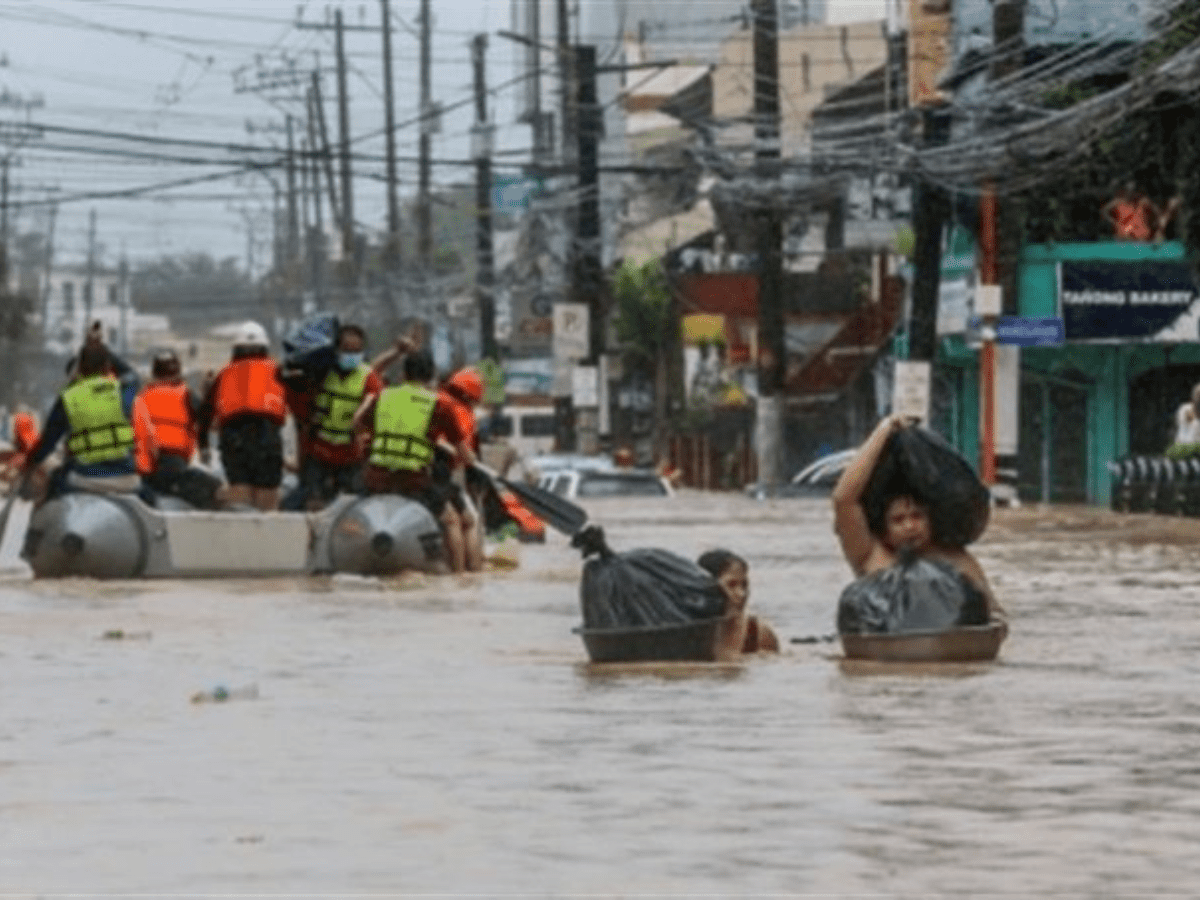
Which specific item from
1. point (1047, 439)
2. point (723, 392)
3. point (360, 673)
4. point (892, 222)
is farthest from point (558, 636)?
point (723, 392)

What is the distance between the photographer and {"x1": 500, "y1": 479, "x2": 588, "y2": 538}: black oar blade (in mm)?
22391

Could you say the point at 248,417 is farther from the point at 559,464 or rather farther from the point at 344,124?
the point at 344,124

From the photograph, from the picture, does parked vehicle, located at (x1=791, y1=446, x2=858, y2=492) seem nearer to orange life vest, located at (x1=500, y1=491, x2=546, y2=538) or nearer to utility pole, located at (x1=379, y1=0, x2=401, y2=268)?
orange life vest, located at (x1=500, y1=491, x2=546, y2=538)

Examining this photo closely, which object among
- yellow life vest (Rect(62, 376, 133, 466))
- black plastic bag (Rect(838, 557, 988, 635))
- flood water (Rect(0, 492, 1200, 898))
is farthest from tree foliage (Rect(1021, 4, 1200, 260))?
black plastic bag (Rect(838, 557, 988, 635))

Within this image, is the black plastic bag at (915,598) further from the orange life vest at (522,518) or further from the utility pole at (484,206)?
the utility pole at (484,206)

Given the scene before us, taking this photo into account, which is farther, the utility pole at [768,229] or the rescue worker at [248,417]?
the utility pole at [768,229]

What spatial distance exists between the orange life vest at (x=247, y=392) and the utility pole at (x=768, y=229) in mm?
34097

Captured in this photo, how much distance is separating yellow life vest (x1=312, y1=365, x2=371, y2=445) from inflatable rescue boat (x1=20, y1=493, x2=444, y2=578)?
0.94 meters

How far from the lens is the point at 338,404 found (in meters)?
31.4

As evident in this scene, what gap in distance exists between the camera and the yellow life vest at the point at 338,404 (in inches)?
1230

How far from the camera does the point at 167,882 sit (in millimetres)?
10977

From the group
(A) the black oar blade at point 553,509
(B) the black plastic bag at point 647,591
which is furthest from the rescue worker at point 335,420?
(B) the black plastic bag at point 647,591

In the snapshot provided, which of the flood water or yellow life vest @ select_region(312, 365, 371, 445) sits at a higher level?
yellow life vest @ select_region(312, 365, 371, 445)

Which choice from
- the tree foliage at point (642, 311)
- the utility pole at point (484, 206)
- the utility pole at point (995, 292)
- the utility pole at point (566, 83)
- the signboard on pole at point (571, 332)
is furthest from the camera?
the tree foliage at point (642, 311)
